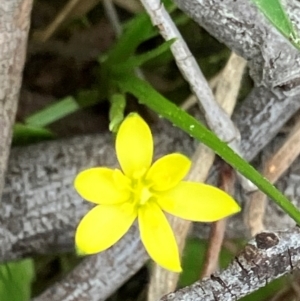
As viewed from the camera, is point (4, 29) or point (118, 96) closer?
point (4, 29)

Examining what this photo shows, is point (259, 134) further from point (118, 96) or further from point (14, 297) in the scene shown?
point (14, 297)

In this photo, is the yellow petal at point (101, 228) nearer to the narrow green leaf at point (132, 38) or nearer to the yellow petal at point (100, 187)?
the yellow petal at point (100, 187)

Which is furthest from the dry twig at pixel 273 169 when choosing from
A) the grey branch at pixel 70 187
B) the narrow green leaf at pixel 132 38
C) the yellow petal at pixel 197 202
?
the narrow green leaf at pixel 132 38

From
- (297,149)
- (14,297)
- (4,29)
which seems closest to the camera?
(4,29)

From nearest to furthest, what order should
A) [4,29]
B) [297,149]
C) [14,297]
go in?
[4,29] → [297,149] → [14,297]

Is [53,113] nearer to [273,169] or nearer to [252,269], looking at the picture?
[273,169]

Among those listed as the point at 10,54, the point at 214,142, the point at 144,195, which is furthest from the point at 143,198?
the point at 10,54

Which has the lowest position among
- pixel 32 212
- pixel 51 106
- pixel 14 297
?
pixel 14 297

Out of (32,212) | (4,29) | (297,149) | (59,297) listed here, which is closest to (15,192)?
(32,212)
